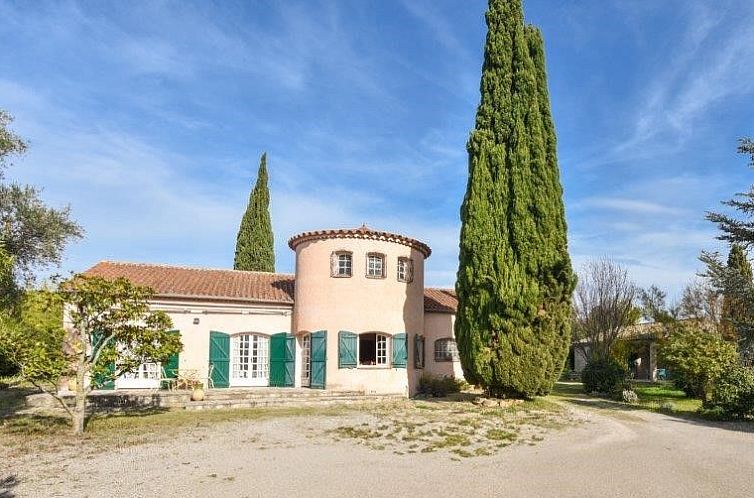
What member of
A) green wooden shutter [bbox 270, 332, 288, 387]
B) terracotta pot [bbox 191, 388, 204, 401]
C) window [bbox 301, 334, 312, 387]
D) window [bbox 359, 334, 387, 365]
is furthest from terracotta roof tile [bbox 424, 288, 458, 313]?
terracotta pot [bbox 191, 388, 204, 401]

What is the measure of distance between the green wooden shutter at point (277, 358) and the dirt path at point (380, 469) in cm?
805

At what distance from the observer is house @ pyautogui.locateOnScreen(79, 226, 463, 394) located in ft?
61.0

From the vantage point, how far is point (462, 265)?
18.3 meters

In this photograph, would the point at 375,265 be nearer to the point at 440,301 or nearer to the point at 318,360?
the point at 318,360

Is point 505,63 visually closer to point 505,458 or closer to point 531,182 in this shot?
point 531,182

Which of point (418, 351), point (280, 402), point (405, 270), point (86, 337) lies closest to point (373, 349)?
point (418, 351)

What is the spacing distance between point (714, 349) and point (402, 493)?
580 inches

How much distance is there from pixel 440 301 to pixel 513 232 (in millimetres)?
6871

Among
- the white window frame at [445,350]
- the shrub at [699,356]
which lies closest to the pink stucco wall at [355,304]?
the white window frame at [445,350]

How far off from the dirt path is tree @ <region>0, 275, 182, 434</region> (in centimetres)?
247

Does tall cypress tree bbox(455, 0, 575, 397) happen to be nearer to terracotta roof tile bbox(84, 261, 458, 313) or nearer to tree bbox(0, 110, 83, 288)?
terracotta roof tile bbox(84, 261, 458, 313)

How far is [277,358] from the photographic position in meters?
19.7

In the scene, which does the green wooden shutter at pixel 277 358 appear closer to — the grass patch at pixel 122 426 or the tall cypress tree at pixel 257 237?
the grass patch at pixel 122 426

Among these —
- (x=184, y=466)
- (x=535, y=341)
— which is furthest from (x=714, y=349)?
(x=184, y=466)
